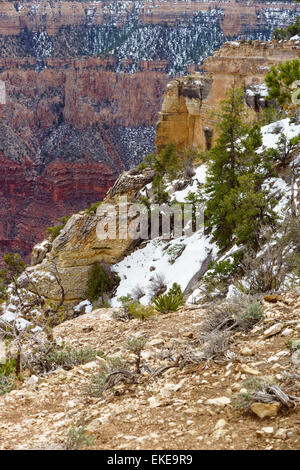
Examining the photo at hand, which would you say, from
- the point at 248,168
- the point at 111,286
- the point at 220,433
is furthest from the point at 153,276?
the point at 220,433

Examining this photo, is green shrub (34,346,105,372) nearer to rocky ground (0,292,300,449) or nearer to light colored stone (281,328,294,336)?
rocky ground (0,292,300,449)

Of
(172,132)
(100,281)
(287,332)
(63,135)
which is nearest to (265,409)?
(287,332)

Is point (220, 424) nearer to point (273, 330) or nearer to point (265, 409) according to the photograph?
Answer: point (265, 409)

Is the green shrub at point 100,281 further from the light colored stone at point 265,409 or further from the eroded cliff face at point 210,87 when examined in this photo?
the light colored stone at point 265,409

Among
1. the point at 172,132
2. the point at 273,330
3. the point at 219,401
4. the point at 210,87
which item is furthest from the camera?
the point at 172,132

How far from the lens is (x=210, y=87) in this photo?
2905 cm

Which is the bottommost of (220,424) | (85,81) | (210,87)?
(220,424)

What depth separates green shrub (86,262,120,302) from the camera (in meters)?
19.8

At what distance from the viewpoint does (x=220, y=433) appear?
139 inches

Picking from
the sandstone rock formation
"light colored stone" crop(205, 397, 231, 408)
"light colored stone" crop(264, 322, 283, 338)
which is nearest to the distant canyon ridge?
the sandstone rock formation

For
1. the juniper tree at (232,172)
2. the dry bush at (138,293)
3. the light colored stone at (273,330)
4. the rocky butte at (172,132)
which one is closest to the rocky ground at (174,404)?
the light colored stone at (273,330)

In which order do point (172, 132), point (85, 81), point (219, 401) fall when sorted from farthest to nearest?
1. point (85, 81)
2. point (172, 132)
3. point (219, 401)

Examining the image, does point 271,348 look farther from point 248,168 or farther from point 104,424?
point 248,168

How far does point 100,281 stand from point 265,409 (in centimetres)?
1661
